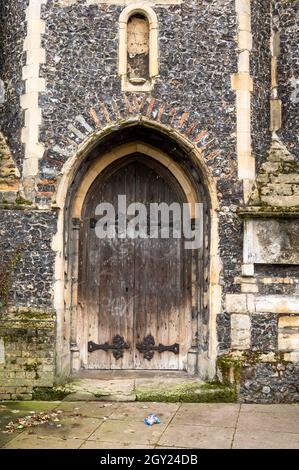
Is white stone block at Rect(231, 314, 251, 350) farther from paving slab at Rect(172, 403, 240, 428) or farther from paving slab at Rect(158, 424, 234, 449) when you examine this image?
paving slab at Rect(158, 424, 234, 449)

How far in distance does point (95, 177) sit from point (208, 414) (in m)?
3.61

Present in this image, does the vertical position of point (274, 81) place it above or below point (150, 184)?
above

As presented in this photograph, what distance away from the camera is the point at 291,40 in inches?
314

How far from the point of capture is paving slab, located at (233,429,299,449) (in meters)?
4.98

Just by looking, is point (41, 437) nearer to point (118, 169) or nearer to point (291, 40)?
point (118, 169)

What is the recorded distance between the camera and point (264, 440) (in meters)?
5.15

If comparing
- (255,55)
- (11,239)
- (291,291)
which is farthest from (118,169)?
(291,291)

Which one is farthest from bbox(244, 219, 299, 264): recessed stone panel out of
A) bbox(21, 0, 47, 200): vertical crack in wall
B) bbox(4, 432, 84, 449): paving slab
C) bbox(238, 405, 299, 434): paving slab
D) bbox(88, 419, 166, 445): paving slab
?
bbox(4, 432, 84, 449): paving slab

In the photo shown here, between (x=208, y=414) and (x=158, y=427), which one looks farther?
(x=208, y=414)

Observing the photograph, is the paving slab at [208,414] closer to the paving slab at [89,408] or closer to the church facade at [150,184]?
the church facade at [150,184]

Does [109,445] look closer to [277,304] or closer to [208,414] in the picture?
[208,414]

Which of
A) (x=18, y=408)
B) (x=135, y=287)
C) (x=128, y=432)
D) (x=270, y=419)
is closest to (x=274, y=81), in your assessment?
(x=135, y=287)

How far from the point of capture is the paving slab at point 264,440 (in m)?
4.98

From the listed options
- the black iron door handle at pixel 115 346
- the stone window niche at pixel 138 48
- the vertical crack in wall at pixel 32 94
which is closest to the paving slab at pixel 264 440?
the black iron door handle at pixel 115 346
